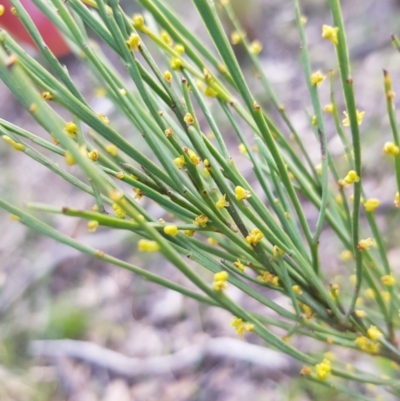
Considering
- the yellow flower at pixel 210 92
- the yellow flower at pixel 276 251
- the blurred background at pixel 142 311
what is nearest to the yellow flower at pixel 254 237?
the yellow flower at pixel 276 251

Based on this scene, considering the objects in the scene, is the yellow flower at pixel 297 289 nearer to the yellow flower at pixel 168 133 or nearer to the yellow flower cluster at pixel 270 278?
the yellow flower cluster at pixel 270 278

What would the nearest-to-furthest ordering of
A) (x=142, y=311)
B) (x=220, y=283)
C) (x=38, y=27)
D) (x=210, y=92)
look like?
1. (x=220, y=283)
2. (x=210, y=92)
3. (x=142, y=311)
4. (x=38, y=27)

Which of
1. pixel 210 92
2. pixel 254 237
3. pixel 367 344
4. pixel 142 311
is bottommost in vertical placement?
pixel 142 311

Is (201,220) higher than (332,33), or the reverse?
(332,33)

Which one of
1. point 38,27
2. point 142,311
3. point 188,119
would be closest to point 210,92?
point 188,119

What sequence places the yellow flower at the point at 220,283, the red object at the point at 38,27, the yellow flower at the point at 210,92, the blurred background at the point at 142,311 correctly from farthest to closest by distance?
1. the red object at the point at 38,27
2. the blurred background at the point at 142,311
3. the yellow flower at the point at 210,92
4. the yellow flower at the point at 220,283

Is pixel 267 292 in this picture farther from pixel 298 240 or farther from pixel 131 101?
pixel 131 101

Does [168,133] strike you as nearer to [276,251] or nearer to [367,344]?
[276,251]

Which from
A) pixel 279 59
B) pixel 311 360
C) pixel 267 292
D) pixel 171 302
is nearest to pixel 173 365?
pixel 171 302
